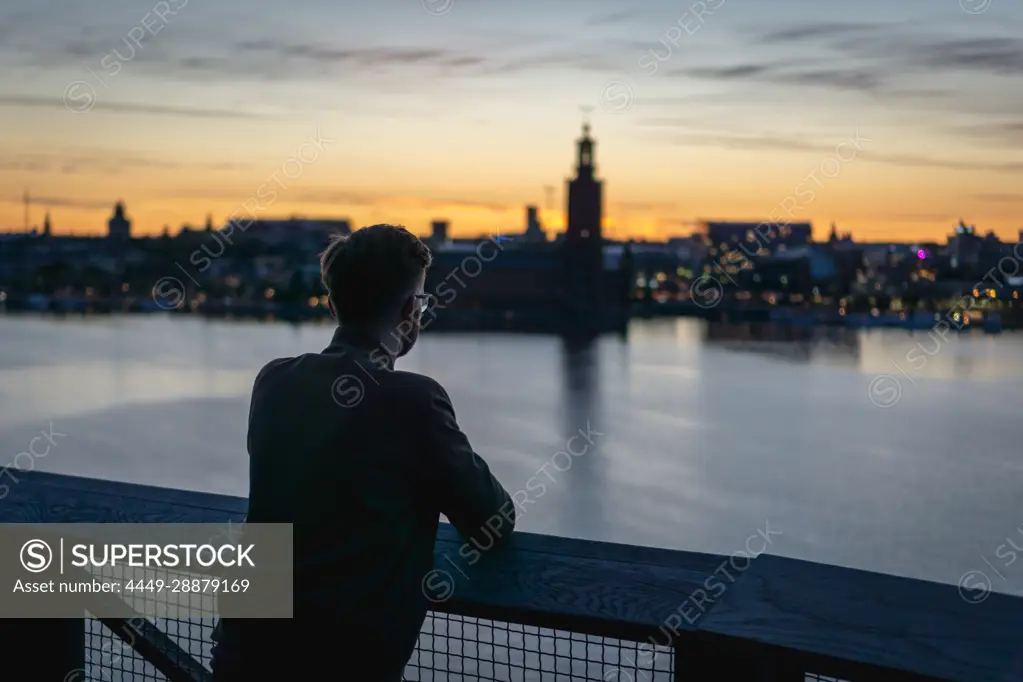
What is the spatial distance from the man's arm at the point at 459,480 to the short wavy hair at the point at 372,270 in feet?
0.41

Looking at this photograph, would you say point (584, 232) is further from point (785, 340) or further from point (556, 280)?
point (785, 340)

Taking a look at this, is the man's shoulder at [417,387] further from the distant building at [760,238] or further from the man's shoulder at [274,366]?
the distant building at [760,238]

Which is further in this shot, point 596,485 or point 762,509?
point 596,485

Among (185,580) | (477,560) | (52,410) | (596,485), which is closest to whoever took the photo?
(477,560)

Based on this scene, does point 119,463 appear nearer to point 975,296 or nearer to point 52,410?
point 52,410

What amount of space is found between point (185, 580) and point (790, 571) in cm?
80

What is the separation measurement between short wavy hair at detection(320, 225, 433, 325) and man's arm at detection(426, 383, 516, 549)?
126 mm

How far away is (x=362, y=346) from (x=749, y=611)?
49 centimetres

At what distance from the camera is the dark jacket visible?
1071 mm

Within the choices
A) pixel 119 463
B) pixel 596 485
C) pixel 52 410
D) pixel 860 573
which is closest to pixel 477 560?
pixel 860 573

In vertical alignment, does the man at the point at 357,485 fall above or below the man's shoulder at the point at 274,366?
below

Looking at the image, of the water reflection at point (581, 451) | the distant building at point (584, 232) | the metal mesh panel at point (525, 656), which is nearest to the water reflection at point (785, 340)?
the distant building at point (584, 232)

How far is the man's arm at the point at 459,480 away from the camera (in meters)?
1.09

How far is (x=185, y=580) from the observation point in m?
1.42
